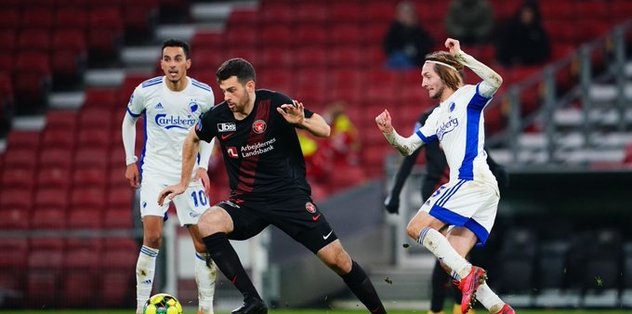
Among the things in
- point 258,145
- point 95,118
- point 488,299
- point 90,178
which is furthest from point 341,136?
point 488,299

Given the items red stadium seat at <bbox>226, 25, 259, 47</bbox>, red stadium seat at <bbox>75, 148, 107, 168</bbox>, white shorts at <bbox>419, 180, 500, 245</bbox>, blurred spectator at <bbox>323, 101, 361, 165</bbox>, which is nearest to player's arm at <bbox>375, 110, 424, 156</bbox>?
white shorts at <bbox>419, 180, 500, 245</bbox>

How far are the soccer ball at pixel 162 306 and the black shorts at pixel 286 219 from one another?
0.78m

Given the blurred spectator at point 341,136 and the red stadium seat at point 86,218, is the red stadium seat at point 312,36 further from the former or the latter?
the red stadium seat at point 86,218

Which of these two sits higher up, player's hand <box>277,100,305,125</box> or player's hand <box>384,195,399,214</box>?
player's hand <box>277,100,305,125</box>

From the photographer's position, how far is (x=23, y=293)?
58.2 ft

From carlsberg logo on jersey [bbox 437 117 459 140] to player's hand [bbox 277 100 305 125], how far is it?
112cm

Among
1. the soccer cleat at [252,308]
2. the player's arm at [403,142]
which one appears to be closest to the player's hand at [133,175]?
the soccer cleat at [252,308]

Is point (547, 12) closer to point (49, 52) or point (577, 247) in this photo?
point (577, 247)

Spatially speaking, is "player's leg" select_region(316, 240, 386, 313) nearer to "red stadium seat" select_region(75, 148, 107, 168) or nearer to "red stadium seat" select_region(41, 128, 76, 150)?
"red stadium seat" select_region(75, 148, 107, 168)

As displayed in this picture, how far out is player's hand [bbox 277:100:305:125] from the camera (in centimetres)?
1038

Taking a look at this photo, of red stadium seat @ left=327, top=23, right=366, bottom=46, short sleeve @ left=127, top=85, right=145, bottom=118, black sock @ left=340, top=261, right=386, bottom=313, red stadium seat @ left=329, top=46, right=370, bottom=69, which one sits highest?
red stadium seat @ left=327, top=23, right=366, bottom=46

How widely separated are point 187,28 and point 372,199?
674cm

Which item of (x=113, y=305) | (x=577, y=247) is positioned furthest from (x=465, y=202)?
(x=113, y=305)

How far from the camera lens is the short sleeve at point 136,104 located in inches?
474
